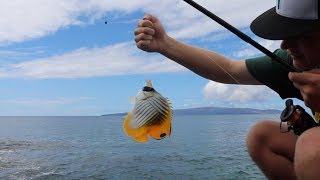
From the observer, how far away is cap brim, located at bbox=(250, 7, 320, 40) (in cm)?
318

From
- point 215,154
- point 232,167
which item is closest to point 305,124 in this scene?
point 232,167

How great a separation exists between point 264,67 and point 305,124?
2.95ft

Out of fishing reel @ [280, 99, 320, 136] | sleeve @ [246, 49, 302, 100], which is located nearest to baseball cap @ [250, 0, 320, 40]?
fishing reel @ [280, 99, 320, 136]

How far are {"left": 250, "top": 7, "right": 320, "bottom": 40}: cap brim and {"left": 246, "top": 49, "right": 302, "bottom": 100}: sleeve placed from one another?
69 centimetres

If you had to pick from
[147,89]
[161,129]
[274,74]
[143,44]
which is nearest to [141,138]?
[161,129]

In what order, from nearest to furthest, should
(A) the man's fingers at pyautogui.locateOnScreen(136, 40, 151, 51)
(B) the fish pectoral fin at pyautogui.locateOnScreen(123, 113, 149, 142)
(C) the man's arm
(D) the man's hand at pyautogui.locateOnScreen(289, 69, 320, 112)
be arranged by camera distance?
(D) the man's hand at pyautogui.locateOnScreen(289, 69, 320, 112) < (A) the man's fingers at pyautogui.locateOnScreen(136, 40, 151, 51) < (C) the man's arm < (B) the fish pectoral fin at pyautogui.locateOnScreen(123, 113, 149, 142)

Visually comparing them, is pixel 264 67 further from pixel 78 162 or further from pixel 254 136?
pixel 78 162

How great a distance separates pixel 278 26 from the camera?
339 centimetres

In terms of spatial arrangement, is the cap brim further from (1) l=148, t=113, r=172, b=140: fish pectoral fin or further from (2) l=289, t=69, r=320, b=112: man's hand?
(1) l=148, t=113, r=172, b=140: fish pectoral fin

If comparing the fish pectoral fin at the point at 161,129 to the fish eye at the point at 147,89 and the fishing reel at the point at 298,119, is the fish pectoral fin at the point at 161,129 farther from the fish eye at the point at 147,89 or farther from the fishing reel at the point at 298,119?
the fishing reel at the point at 298,119

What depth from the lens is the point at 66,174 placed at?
31.3 meters

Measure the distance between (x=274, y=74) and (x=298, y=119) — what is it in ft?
2.55

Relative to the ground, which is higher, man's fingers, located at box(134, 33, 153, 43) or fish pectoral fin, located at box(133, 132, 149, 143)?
man's fingers, located at box(134, 33, 153, 43)

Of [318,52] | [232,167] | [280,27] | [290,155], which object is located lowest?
[232,167]
